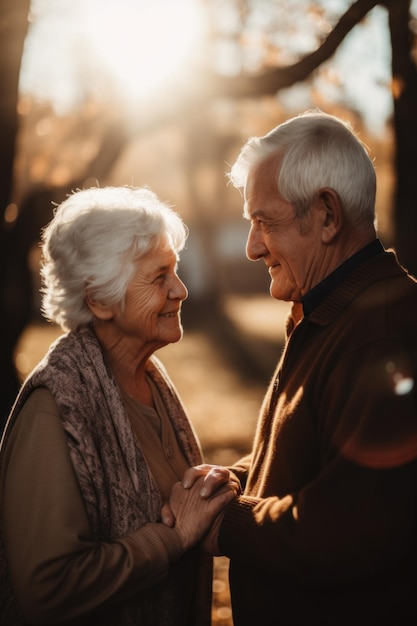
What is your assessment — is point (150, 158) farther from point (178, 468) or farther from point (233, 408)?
point (178, 468)

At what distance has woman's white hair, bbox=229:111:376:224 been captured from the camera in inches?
99.8

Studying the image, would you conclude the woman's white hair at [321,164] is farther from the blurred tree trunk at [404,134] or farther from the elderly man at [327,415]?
the blurred tree trunk at [404,134]

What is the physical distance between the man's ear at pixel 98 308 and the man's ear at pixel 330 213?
994 millimetres

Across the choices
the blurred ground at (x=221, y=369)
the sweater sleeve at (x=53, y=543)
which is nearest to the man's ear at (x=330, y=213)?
the sweater sleeve at (x=53, y=543)

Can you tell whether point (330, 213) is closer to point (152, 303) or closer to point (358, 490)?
point (152, 303)

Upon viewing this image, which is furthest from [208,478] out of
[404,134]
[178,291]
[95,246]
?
[404,134]

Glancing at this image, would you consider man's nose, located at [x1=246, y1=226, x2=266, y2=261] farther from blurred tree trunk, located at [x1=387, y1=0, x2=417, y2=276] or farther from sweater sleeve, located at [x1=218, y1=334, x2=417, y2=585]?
blurred tree trunk, located at [x1=387, y1=0, x2=417, y2=276]

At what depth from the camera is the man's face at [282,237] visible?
2641 mm

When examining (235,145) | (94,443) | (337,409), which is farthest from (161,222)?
(235,145)

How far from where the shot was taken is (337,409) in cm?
229

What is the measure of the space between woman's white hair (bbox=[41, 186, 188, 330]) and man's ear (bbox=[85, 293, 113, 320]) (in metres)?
0.03

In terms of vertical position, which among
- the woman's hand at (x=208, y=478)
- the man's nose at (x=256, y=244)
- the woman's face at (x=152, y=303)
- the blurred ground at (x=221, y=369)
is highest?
the man's nose at (x=256, y=244)

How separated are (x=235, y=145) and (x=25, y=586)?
31.1 metres

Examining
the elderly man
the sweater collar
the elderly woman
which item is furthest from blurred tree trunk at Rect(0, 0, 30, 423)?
the sweater collar
